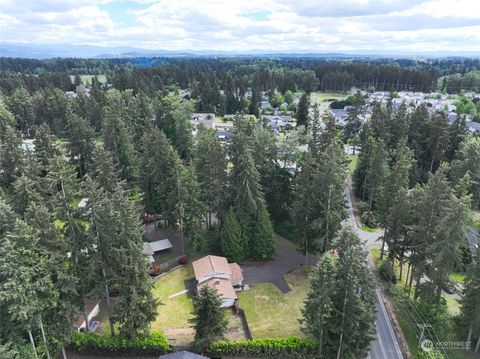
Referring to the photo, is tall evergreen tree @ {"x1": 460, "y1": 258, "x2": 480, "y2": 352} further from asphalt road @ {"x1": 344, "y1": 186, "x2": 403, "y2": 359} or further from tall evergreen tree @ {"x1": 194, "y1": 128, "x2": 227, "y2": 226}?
tall evergreen tree @ {"x1": 194, "y1": 128, "x2": 227, "y2": 226}

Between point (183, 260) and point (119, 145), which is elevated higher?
point (119, 145)

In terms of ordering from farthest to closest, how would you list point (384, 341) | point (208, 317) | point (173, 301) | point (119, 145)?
point (119, 145), point (173, 301), point (384, 341), point (208, 317)

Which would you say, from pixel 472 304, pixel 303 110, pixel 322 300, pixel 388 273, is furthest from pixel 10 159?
pixel 303 110

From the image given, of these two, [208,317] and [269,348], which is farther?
[269,348]

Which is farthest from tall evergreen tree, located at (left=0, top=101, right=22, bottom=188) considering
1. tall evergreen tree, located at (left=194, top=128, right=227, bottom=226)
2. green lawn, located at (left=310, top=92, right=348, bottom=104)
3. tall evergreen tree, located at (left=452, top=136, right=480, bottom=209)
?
green lawn, located at (left=310, top=92, right=348, bottom=104)

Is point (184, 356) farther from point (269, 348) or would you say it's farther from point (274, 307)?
point (274, 307)

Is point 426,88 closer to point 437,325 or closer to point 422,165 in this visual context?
point 422,165

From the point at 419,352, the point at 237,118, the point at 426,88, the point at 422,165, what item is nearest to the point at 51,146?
the point at 237,118
